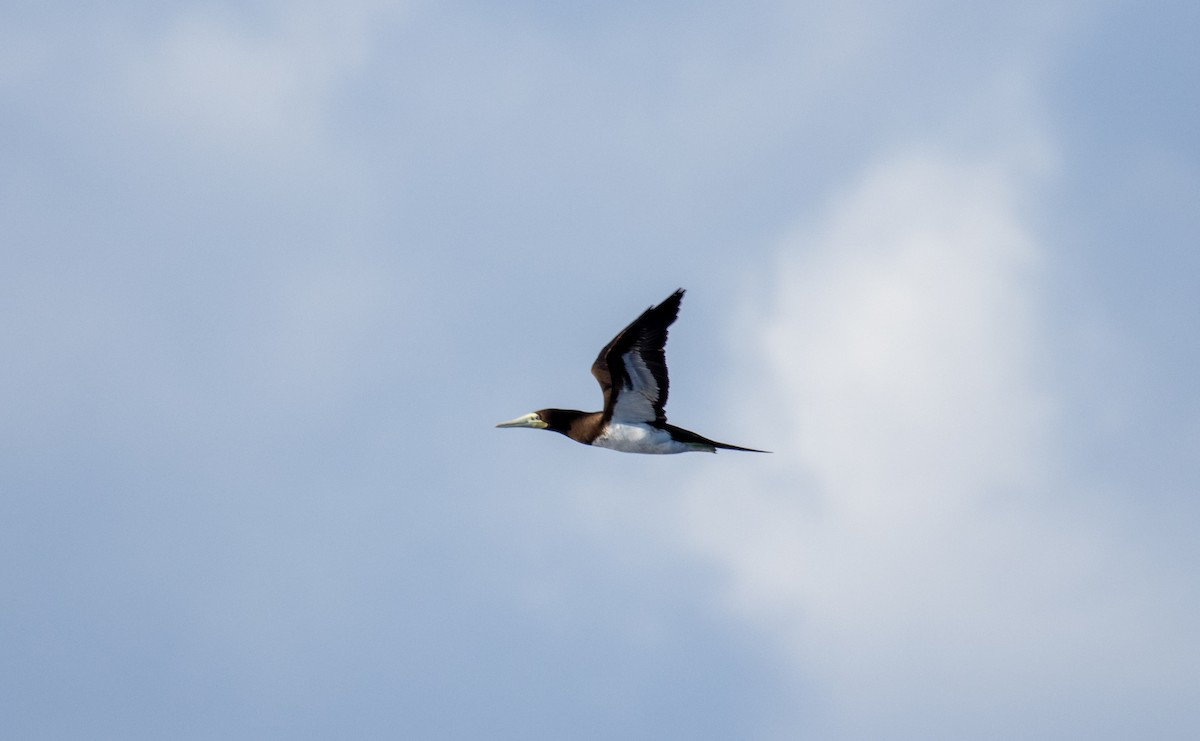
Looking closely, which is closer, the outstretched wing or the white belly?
the outstretched wing

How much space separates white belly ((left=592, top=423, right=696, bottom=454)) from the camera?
119 feet

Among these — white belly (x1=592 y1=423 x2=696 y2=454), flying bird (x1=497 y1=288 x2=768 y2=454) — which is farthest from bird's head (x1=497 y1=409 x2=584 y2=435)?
white belly (x1=592 y1=423 x2=696 y2=454)

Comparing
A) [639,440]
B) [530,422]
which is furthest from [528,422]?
[639,440]

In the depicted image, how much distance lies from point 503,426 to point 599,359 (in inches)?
212

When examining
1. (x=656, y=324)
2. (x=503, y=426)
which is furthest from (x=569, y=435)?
(x=656, y=324)

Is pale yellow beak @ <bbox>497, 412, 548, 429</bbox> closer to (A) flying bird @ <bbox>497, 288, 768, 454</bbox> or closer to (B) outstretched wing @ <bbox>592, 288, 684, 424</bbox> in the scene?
(A) flying bird @ <bbox>497, 288, 768, 454</bbox>

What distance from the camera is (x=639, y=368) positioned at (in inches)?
1358

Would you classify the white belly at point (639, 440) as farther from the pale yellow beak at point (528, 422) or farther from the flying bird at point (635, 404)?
the pale yellow beak at point (528, 422)

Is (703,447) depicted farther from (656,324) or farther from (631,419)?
(656,324)

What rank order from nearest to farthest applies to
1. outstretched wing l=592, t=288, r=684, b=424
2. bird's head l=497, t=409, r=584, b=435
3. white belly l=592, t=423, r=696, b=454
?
outstretched wing l=592, t=288, r=684, b=424
white belly l=592, t=423, r=696, b=454
bird's head l=497, t=409, r=584, b=435

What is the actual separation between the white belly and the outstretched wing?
0.22 metres

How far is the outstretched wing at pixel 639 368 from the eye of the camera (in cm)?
3347

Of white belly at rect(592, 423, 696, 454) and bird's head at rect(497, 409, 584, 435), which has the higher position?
bird's head at rect(497, 409, 584, 435)

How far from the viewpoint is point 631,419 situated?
36.2 meters
